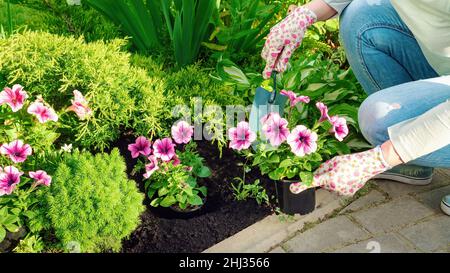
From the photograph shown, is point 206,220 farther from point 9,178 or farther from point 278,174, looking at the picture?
point 9,178

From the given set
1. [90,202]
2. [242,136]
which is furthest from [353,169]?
[90,202]

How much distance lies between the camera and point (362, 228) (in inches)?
81.7

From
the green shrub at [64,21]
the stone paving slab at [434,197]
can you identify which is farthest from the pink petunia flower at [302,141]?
the green shrub at [64,21]

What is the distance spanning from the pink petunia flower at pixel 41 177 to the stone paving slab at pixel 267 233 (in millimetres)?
609

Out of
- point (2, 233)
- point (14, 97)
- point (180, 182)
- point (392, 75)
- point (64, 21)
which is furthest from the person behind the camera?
point (64, 21)

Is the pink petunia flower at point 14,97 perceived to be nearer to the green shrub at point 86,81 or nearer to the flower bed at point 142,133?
the flower bed at point 142,133

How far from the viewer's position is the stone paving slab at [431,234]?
2.01 meters

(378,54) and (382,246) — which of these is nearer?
(382,246)

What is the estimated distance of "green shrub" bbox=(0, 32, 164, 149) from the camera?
201 cm

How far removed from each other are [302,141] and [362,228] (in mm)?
442

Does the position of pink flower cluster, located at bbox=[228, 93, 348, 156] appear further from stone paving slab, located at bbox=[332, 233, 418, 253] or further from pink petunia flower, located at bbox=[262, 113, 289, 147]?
stone paving slab, located at bbox=[332, 233, 418, 253]

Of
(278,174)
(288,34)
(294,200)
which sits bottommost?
(294,200)

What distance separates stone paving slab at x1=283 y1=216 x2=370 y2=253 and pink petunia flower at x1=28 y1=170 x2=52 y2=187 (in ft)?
2.87
